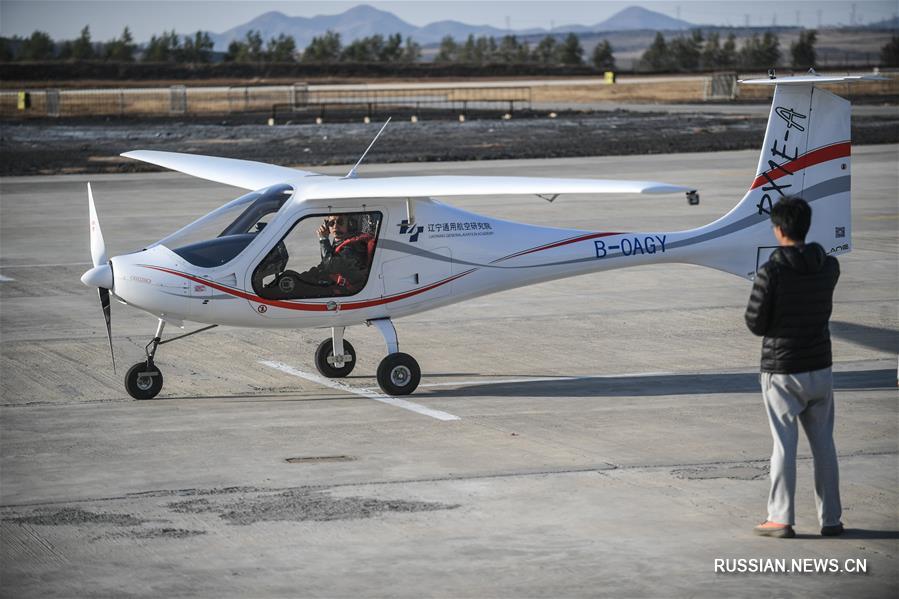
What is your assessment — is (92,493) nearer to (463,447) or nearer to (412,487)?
(412,487)

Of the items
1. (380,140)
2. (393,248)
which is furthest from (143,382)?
(380,140)

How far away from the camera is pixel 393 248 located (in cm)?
1280

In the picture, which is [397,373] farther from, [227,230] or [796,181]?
[796,181]

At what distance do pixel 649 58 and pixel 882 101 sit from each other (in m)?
109

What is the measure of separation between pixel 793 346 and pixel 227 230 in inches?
265

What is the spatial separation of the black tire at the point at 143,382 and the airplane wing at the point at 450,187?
2438 millimetres

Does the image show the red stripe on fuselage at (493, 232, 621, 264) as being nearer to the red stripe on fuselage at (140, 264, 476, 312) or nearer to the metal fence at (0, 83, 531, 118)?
the red stripe on fuselage at (140, 264, 476, 312)

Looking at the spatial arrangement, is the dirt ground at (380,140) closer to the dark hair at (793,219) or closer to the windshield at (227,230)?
the windshield at (227,230)

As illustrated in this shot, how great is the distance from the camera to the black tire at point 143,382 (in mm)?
12547

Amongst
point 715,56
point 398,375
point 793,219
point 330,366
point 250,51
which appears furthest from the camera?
point 715,56

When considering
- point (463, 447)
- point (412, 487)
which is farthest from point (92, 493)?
point (463, 447)

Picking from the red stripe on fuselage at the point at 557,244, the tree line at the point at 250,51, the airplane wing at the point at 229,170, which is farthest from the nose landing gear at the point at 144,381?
the tree line at the point at 250,51

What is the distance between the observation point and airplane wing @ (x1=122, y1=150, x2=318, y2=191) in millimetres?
14137

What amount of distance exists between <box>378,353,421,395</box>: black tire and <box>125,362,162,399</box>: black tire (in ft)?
7.63
